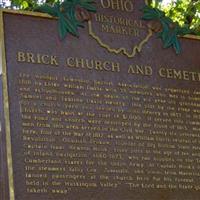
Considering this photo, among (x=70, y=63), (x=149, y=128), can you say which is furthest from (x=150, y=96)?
(x=70, y=63)

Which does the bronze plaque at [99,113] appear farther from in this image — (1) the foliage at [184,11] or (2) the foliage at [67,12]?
(1) the foliage at [184,11]

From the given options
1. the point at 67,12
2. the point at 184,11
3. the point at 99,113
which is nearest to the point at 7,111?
the point at 99,113

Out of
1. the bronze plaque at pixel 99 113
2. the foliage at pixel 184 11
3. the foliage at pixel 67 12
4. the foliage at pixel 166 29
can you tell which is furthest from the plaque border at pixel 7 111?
the foliage at pixel 184 11

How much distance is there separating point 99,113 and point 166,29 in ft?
6.47

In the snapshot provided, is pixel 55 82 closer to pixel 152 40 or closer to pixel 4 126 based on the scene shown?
pixel 4 126

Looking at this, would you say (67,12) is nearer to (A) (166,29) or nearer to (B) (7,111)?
(A) (166,29)

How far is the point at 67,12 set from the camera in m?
10.1

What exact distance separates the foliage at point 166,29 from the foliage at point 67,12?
0.99 m

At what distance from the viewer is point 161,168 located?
1001cm

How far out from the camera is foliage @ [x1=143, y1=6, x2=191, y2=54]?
10.8 metres

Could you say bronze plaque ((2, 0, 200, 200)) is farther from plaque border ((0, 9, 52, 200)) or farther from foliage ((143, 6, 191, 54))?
foliage ((143, 6, 191, 54))

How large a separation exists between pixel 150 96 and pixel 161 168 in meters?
1.03

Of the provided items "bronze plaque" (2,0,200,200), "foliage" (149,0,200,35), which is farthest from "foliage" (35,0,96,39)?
"foliage" (149,0,200,35)

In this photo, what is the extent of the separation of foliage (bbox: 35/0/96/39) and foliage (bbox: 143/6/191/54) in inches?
38.9
